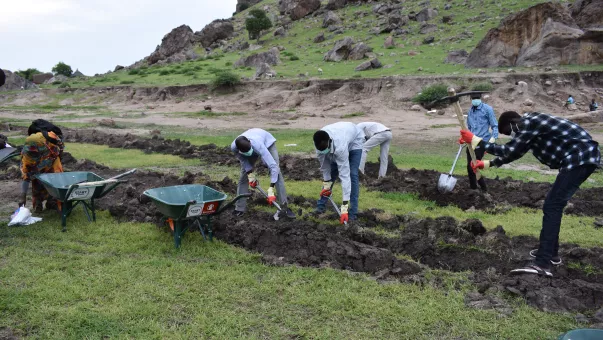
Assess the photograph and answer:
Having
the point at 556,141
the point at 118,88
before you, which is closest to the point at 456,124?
the point at 556,141

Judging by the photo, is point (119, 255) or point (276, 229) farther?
point (276, 229)

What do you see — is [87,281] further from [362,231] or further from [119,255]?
[362,231]

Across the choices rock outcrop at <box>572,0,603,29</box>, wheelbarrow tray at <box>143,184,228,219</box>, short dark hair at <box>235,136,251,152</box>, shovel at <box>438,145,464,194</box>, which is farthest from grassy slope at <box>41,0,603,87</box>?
wheelbarrow tray at <box>143,184,228,219</box>

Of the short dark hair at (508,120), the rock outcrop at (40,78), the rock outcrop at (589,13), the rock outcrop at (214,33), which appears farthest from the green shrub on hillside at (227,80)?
the rock outcrop at (40,78)

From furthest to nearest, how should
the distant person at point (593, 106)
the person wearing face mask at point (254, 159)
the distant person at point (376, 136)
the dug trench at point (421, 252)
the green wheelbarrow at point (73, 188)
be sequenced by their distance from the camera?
the distant person at point (593, 106)
the distant person at point (376, 136)
the person wearing face mask at point (254, 159)
the green wheelbarrow at point (73, 188)
the dug trench at point (421, 252)

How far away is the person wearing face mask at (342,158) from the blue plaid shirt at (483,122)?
2763mm

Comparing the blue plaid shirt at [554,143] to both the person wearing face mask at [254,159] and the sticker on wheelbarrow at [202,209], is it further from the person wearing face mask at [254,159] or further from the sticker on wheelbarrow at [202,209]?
the sticker on wheelbarrow at [202,209]

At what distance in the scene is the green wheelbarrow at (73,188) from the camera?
7.00 m

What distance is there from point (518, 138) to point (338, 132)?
2.59 meters

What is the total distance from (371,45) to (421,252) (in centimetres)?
3621

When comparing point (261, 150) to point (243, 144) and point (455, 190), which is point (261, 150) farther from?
point (455, 190)

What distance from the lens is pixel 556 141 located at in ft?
16.9

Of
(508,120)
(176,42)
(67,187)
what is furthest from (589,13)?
(176,42)

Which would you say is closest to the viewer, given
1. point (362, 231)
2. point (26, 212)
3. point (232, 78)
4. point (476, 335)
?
point (476, 335)
